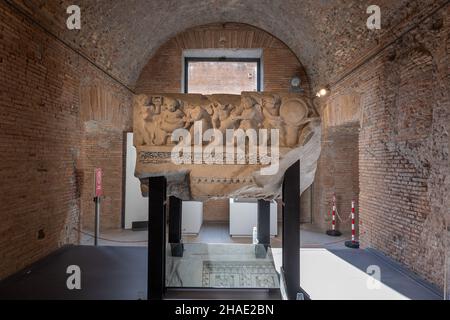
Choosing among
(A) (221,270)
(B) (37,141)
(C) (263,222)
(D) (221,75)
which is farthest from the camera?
(D) (221,75)

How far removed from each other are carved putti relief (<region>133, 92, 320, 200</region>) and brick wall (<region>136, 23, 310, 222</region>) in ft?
16.5

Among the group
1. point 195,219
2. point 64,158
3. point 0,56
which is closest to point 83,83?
point 64,158

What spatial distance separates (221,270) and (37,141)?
322 cm

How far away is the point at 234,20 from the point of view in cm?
818

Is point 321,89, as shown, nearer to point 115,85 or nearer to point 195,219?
point 195,219

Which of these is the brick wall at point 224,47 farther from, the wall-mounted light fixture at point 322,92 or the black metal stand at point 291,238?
the black metal stand at point 291,238

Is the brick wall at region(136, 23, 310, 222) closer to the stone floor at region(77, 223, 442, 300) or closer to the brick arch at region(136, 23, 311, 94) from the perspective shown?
the brick arch at region(136, 23, 311, 94)

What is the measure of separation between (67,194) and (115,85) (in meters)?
3.00

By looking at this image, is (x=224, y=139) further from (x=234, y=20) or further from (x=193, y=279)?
(x=234, y=20)

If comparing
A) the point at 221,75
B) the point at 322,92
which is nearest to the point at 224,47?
the point at 221,75

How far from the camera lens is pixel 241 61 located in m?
9.17

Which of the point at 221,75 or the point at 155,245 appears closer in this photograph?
the point at 155,245

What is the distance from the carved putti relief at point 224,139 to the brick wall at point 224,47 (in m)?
5.03
